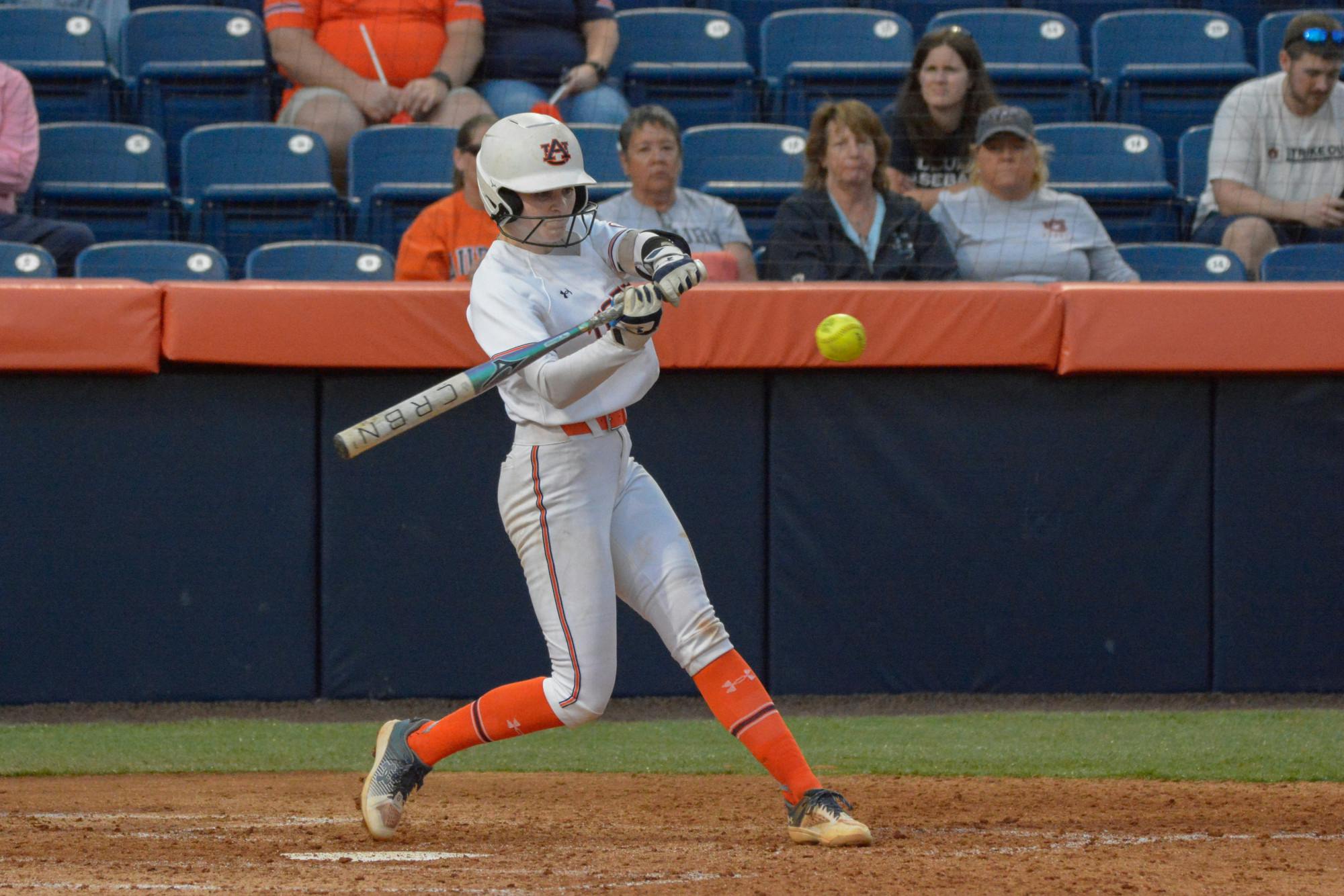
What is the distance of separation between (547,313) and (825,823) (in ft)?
4.48

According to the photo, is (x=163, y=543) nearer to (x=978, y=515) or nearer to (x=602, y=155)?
(x=602, y=155)

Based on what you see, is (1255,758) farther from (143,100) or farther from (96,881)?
(143,100)

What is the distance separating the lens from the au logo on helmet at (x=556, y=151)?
3752 millimetres

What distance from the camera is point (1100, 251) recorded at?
6500 millimetres

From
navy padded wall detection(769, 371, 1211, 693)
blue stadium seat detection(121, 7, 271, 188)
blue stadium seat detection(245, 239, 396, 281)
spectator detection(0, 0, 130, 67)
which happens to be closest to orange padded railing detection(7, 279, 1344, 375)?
navy padded wall detection(769, 371, 1211, 693)

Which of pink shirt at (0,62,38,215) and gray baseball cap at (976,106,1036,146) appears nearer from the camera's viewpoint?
gray baseball cap at (976,106,1036,146)

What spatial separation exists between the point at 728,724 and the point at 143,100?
5153 millimetres

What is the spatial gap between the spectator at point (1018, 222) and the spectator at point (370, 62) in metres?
2.25

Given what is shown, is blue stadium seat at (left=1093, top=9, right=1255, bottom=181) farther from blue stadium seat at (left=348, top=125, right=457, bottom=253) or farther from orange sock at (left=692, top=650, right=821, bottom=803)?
orange sock at (left=692, top=650, right=821, bottom=803)

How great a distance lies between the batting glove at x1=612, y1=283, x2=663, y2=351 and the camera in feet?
11.3

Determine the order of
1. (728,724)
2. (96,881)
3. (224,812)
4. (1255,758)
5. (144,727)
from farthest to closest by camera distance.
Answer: (144,727) < (1255,758) < (224,812) < (728,724) < (96,881)

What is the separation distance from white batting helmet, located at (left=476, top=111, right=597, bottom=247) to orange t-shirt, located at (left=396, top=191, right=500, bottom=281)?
7.82 feet

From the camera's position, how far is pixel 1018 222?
21.3 feet

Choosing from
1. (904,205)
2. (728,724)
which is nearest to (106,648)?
(728,724)
